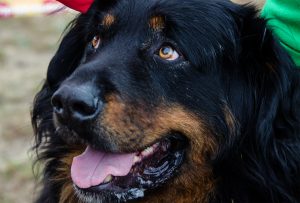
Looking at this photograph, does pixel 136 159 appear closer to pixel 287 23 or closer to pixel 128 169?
pixel 128 169

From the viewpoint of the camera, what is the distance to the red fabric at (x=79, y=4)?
146 inches

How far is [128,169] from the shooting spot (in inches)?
136

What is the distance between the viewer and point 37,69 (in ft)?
28.5

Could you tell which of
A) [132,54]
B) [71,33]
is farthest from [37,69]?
[132,54]

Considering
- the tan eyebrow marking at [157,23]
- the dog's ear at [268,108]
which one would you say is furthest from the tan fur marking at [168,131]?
the tan eyebrow marking at [157,23]

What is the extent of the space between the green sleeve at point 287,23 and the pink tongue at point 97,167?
1.05 m

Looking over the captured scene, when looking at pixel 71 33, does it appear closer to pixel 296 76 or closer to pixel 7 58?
pixel 296 76

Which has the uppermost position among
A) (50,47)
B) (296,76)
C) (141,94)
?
(296,76)

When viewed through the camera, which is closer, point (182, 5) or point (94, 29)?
point (182, 5)

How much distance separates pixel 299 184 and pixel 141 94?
980 millimetres

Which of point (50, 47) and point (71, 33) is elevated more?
point (71, 33)

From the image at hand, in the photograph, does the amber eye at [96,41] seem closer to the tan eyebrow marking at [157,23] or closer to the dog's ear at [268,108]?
the tan eyebrow marking at [157,23]

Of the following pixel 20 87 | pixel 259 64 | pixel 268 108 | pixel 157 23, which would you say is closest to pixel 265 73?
pixel 259 64

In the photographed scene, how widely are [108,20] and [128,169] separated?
841 mm
